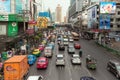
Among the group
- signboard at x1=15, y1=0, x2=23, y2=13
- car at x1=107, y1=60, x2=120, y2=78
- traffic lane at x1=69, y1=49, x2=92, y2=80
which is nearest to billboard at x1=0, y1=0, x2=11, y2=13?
signboard at x1=15, y1=0, x2=23, y2=13

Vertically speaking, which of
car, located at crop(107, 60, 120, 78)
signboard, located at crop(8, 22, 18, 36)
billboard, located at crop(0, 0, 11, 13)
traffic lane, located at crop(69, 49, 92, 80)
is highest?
billboard, located at crop(0, 0, 11, 13)

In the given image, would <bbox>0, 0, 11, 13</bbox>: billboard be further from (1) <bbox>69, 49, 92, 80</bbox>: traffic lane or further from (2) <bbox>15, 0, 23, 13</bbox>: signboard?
(1) <bbox>69, 49, 92, 80</bbox>: traffic lane

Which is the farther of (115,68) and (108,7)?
(108,7)

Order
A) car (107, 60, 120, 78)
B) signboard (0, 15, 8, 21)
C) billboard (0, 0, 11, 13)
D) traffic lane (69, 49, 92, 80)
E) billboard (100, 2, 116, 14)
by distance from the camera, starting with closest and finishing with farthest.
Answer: car (107, 60, 120, 78) < traffic lane (69, 49, 92, 80) < signboard (0, 15, 8, 21) < billboard (0, 0, 11, 13) < billboard (100, 2, 116, 14)

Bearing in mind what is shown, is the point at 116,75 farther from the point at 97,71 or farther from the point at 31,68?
the point at 31,68

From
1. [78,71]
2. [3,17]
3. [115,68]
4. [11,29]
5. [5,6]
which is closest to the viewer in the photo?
[115,68]

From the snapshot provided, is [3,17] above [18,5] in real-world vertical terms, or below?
below

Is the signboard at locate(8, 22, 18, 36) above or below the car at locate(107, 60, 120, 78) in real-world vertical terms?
above

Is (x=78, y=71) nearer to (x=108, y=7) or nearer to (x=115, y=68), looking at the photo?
(x=115, y=68)

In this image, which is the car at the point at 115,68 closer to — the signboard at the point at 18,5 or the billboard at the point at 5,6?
the billboard at the point at 5,6

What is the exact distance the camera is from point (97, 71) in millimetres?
36281

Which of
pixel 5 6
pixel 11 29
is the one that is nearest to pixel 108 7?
pixel 11 29

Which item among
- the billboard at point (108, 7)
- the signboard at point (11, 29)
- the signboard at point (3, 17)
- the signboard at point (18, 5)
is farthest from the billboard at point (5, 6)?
the billboard at point (108, 7)

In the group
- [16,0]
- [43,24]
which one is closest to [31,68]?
[16,0]
